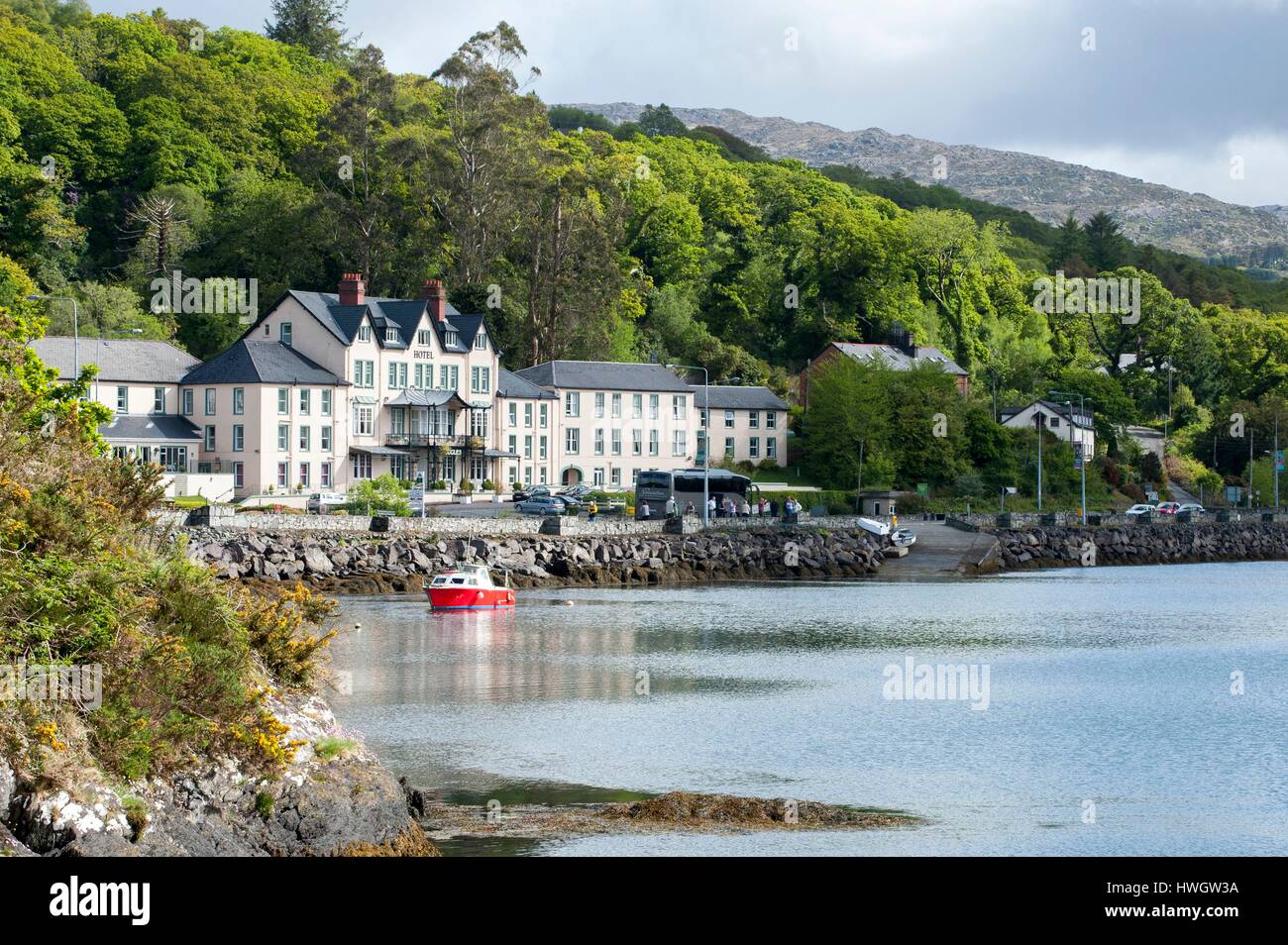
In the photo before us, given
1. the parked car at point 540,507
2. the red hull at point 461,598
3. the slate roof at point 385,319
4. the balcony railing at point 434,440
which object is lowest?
the red hull at point 461,598

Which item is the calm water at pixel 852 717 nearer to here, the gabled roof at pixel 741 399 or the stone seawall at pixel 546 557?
the stone seawall at pixel 546 557

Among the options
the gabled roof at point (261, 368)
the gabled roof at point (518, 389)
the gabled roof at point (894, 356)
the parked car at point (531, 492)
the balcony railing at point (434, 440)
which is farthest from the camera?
the gabled roof at point (894, 356)

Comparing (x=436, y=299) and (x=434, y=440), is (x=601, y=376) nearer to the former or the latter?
(x=436, y=299)

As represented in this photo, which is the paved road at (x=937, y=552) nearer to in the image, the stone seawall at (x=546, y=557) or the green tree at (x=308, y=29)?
the stone seawall at (x=546, y=557)

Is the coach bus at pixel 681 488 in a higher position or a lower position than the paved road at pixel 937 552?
higher

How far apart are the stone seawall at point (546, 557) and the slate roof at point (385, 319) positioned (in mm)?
24234

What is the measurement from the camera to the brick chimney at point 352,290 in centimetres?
9788

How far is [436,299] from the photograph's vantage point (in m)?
102

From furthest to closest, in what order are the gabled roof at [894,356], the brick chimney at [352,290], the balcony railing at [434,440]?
the gabled roof at [894,356] → the balcony railing at [434,440] → the brick chimney at [352,290]

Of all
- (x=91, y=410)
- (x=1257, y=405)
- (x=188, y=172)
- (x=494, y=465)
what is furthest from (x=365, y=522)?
(x=1257, y=405)

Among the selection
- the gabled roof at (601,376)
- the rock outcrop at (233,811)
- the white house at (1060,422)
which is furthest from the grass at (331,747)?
the white house at (1060,422)

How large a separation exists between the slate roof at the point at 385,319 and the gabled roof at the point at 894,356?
110ft

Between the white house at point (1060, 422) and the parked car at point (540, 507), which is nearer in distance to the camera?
the parked car at point (540, 507)
